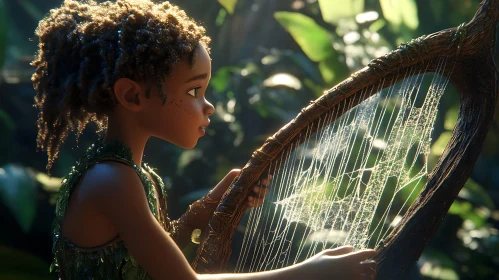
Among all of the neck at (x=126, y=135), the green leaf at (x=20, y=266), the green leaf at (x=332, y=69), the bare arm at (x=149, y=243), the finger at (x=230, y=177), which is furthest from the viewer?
the green leaf at (x=332, y=69)

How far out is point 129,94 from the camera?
0.89m

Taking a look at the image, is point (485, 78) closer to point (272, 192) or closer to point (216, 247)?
point (272, 192)

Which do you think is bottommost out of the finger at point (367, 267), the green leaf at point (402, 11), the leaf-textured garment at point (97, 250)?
the leaf-textured garment at point (97, 250)

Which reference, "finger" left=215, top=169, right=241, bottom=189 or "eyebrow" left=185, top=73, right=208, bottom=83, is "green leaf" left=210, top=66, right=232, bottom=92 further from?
"eyebrow" left=185, top=73, right=208, bottom=83

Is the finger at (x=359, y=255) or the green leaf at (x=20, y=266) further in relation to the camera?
the green leaf at (x=20, y=266)

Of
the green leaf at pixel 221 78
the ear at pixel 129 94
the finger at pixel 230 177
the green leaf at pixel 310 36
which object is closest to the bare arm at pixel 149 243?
the ear at pixel 129 94

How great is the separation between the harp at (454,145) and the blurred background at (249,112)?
4.25 ft

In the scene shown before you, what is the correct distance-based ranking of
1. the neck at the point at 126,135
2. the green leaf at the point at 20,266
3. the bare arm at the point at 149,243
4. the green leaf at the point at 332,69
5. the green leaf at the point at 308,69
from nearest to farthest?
1. the bare arm at the point at 149,243
2. the neck at the point at 126,135
3. the green leaf at the point at 20,266
4. the green leaf at the point at 332,69
5. the green leaf at the point at 308,69

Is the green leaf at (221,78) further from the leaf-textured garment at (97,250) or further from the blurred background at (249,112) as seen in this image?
the leaf-textured garment at (97,250)

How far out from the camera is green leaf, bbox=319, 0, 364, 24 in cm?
226

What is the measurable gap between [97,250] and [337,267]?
338 millimetres

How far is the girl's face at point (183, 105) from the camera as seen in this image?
896 millimetres

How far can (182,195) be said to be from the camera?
2.61 meters

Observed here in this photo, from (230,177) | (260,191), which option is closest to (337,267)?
(260,191)
